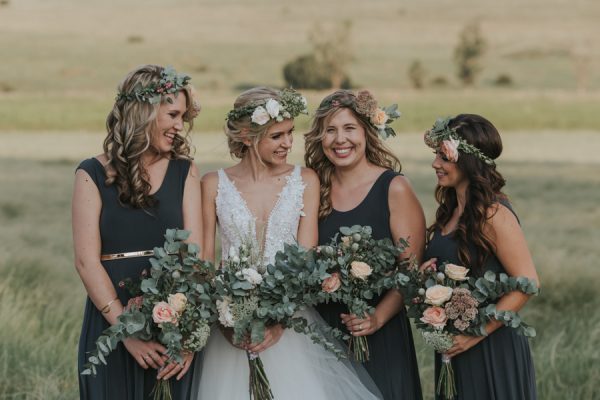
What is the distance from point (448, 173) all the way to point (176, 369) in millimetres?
1830

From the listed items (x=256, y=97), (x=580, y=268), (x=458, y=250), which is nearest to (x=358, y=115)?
(x=256, y=97)

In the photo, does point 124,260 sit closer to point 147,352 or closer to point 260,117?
point 147,352

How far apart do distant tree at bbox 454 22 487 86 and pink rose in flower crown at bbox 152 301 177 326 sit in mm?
14377

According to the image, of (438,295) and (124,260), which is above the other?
(124,260)

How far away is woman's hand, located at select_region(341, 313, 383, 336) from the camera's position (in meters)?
5.52

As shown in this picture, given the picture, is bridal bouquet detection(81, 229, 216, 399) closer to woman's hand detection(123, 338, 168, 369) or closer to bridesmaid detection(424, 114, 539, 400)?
woman's hand detection(123, 338, 168, 369)

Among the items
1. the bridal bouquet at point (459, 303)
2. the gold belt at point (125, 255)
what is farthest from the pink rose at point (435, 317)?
the gold belt at point (125, 255)

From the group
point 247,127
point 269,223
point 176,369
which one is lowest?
point 176,369

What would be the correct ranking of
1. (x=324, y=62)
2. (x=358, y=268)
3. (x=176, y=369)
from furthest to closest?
(x=324, y=62)
(x=358, y=268)
(x=176, y=369)

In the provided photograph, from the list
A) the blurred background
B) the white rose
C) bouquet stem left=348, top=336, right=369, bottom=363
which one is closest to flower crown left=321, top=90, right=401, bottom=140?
bouquet stem left=348, top=336, right=369, bottom=363

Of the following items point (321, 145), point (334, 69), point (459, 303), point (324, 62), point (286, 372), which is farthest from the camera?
point (334, 69)

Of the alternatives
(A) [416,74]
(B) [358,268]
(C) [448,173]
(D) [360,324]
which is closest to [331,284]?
(B) [358,268]

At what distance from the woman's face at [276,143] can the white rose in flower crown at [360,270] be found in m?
0.86

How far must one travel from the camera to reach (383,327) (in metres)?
5.88
